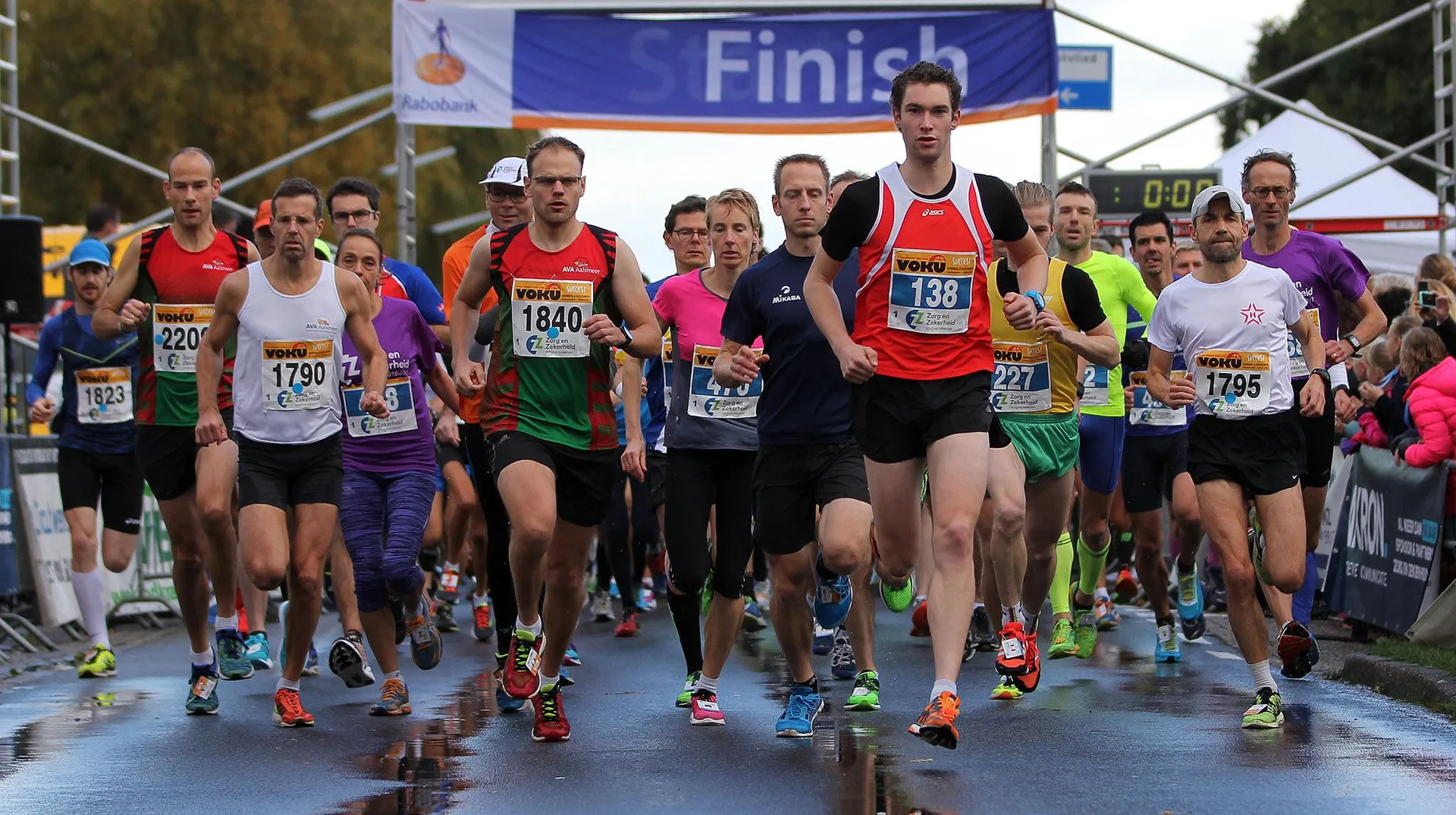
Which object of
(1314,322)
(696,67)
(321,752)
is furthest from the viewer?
(696,67)

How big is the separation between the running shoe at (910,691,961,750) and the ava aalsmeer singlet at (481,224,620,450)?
6.98 ft

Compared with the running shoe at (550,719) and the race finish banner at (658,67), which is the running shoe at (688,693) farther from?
the race finish banner at (658,67)

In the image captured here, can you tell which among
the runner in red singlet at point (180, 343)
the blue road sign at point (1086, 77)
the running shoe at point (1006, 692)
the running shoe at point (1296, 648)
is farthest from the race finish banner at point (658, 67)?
the blue road sign at point (1086, 77)

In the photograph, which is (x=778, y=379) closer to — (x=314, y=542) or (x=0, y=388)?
(x=314, y=542)

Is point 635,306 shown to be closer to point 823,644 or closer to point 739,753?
point 739,753

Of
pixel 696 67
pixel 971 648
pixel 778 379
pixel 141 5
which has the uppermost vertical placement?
pixel 141 5

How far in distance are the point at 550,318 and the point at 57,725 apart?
288cm

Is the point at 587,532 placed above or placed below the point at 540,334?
below

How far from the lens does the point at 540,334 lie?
8773 mm

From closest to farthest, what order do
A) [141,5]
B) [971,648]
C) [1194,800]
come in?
[1194,800], [971,648], [141,5]

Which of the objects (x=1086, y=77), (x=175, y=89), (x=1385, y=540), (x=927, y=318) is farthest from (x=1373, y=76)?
(x=927, y=318)

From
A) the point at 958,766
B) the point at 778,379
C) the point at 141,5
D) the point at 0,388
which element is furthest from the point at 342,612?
the point at 141,5

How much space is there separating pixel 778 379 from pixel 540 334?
0.96 metres

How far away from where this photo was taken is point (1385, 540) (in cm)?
1276
